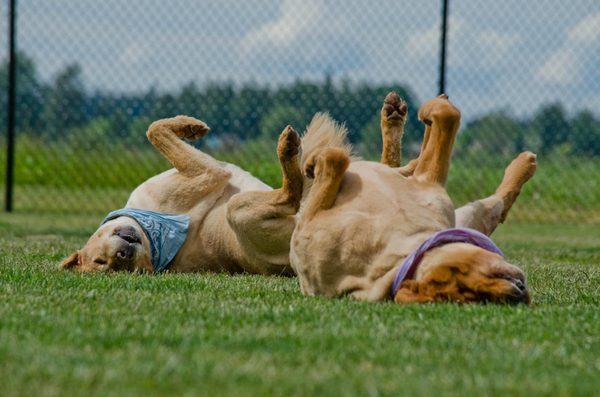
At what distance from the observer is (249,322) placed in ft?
8.89

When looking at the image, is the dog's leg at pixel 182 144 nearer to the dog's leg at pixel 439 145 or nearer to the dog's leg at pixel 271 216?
the dog's leg at pixel 271 216

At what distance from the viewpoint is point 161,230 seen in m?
4.49

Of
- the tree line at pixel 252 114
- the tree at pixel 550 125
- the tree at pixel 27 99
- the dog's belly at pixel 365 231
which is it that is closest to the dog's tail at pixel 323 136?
the dog's belly at pixel 365 231

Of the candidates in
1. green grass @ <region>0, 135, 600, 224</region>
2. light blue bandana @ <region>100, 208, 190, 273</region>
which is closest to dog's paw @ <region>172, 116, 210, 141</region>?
light blue bandana @ <region>100, 208, 190, 273</region>

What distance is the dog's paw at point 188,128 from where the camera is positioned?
5.14m

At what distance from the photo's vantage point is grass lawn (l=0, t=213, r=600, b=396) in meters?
1.89

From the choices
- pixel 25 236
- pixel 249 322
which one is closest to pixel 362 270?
pixel 249 322

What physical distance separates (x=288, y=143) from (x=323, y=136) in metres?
0.42

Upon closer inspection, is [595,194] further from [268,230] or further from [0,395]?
[0,395]

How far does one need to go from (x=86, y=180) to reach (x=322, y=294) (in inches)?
334

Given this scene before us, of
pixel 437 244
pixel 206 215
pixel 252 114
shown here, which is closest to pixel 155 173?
pixel 252 114

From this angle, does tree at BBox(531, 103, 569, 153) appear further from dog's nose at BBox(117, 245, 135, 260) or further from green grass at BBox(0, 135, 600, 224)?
dog's nose at BBox(117, 245, 135, 260)

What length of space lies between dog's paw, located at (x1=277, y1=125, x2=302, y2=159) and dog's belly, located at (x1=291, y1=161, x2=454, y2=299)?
0.53m

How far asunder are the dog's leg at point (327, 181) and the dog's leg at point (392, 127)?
1.01 m
